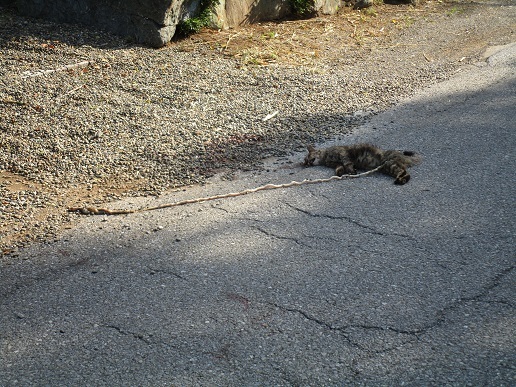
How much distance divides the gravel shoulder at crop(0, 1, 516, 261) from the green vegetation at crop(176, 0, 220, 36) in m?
0.16

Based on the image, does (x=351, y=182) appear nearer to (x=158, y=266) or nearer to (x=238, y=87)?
(x=158, y=266)

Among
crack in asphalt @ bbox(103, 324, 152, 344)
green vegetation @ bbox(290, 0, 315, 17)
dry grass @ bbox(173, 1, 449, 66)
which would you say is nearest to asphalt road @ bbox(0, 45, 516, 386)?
crack in asphalt @ bbox(103, 324, 152, 344)

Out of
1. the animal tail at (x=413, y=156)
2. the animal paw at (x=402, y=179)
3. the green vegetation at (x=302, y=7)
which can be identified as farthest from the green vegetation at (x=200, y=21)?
the animal paw at (x=402, y=179)

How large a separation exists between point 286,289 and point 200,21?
6727 mm

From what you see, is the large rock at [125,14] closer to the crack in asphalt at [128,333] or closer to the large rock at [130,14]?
the large rock at [130,14]

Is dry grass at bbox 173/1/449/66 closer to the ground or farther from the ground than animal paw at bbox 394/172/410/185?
farther from the ground

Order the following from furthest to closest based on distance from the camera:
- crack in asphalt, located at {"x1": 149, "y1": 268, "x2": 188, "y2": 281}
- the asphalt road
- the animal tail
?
the animal tail < crack in asphalt, located at {"x1": 149, "y1": 268, "x2": 188, "y2": 281} < the asphalt road

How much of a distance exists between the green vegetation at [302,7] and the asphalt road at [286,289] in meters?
5.98

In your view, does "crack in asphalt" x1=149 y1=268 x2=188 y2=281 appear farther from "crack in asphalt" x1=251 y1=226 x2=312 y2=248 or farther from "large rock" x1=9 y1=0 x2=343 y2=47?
"large rock" x1=9 y1=0 x2=343 y2=47

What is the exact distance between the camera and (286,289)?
3.94 m

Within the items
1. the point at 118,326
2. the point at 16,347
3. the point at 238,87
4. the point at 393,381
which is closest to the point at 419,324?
the point at 393,381

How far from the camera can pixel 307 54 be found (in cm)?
939

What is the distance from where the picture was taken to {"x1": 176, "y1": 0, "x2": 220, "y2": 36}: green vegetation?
961 centimetres

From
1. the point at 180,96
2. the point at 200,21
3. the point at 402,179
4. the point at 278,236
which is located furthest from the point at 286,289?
the point at 200,21
